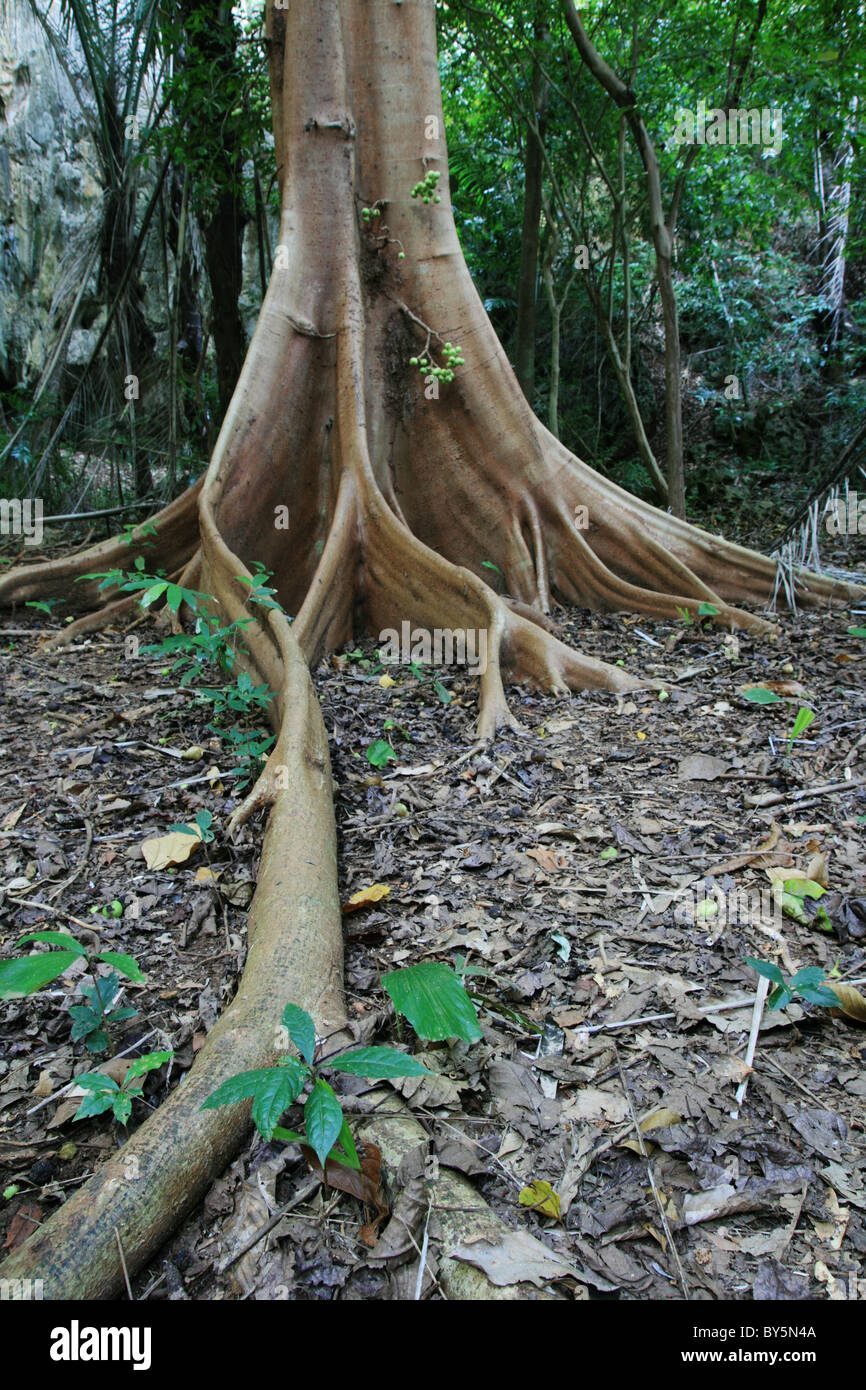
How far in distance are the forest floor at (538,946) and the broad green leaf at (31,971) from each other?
31 cm

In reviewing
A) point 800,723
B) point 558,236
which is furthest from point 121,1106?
point 558,236

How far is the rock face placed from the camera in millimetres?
12695

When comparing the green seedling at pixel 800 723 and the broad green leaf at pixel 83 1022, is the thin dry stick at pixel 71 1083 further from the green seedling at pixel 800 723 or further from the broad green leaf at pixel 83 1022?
the green seedling at pixel 800 723

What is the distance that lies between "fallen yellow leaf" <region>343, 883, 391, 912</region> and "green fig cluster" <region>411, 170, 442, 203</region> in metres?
4.01

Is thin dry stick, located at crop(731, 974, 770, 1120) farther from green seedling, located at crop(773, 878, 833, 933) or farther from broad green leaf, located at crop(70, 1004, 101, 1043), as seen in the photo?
broad green leaf, located at crop(70, 1004, 101, 1043)

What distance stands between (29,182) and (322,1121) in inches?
643

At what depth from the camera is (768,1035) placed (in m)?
1.81

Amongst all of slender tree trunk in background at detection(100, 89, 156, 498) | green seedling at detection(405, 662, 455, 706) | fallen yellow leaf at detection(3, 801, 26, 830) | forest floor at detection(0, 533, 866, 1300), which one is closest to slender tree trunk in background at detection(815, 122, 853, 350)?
slender tree trunk in background at detection(100, 89, 156, 498)

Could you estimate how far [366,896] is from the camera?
236 cm

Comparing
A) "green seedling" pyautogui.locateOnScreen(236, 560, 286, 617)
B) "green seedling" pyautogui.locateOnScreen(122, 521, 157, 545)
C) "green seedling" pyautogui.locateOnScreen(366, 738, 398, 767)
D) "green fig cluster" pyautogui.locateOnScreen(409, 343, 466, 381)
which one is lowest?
"green seedling" pyautogui.locateOnScreen(366, 738, 398, 767)

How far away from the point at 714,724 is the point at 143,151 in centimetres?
619

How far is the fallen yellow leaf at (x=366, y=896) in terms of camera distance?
2.34 metres

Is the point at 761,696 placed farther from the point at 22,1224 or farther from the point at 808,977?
the point at 22,1224
